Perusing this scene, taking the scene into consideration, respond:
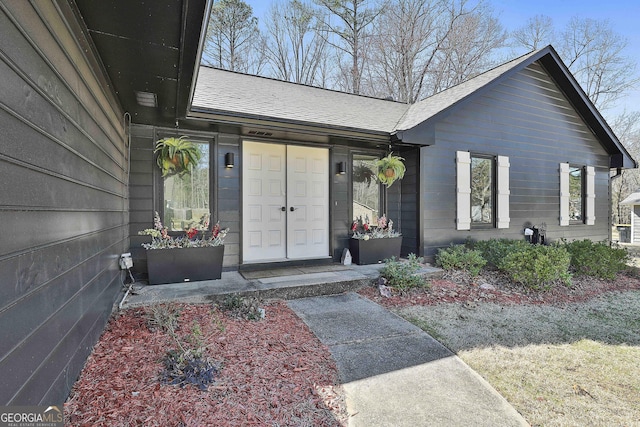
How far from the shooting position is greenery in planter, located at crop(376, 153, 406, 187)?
5180 mm

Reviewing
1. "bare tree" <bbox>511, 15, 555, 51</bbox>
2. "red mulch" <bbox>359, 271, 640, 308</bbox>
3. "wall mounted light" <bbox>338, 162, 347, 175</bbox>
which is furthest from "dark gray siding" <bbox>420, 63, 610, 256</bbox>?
"bare tree" <bbox>511, 15, 555, 51</bbox>

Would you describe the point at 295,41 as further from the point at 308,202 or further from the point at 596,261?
the point at 596,261

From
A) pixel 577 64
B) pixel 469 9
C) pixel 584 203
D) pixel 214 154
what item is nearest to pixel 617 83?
pixel 577 64

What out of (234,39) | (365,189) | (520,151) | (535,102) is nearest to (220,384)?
(365,189)

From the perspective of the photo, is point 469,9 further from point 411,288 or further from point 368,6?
point 411,288

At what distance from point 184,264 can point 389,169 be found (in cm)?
336

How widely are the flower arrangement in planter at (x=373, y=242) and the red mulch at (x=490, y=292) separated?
0.89 m

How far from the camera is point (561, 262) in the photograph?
462cm

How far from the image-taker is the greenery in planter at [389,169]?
5180 millimetres

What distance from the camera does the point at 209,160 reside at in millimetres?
4496

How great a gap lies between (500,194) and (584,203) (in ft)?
9.88

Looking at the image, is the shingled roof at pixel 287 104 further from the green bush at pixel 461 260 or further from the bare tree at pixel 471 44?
the bare tree at pixel 471 44

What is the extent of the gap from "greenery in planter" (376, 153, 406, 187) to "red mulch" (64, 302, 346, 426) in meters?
3.18

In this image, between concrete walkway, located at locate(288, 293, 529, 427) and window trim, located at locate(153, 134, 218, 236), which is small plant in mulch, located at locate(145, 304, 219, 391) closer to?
concrete walkway, located at locate(288, 293, 529, 427)
